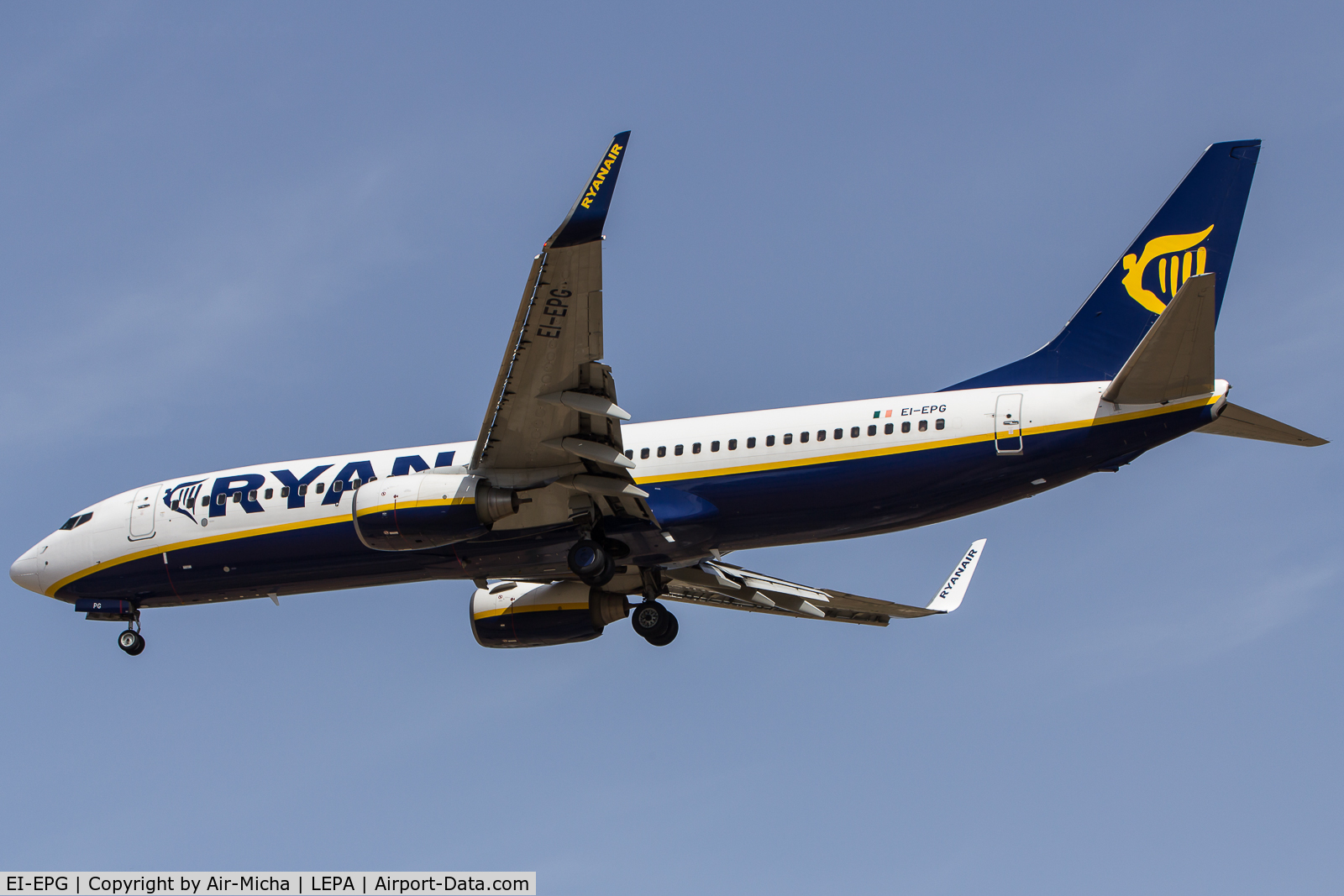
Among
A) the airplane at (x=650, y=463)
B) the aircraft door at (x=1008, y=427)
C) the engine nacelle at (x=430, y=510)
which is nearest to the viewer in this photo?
the airplane at (x=650, y=463)

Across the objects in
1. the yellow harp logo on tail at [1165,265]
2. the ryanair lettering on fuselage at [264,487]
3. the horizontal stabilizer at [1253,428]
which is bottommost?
the horizontal stabilizer at [1253,428]

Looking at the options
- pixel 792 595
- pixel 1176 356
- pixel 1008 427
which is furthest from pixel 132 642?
pixel 1176 356

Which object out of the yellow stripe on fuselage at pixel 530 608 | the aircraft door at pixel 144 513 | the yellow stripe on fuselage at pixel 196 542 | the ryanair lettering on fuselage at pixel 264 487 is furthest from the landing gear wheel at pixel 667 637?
the aircraft door at pixel 144 513

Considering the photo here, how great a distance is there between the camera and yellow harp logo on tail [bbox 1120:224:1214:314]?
2470cm

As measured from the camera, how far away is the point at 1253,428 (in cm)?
2300

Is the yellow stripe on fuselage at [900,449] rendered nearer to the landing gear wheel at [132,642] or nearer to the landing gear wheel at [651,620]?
the landing gear wheel at [651,620]

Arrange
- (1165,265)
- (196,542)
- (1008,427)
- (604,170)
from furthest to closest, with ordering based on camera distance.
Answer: (196,542), (1165,265), (1008,427), (604,170)

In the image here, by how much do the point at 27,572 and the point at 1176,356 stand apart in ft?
73.9

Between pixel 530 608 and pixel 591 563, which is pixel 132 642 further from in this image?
pixel 591 563

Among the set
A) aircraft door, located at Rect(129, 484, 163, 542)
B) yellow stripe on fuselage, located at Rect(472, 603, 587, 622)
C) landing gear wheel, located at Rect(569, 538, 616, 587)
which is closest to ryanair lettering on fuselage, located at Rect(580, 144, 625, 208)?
landing gear wheel, located at Rect(569, 538, 616, 587)

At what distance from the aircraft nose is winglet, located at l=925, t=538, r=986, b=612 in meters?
18.3

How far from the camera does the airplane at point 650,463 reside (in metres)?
22.3

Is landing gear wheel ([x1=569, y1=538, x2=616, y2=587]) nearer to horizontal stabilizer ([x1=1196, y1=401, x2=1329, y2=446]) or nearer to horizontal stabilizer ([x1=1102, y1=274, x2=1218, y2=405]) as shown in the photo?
horizontal stabilizer ([x1=1102, y1=274, x2=1218, y2=405])

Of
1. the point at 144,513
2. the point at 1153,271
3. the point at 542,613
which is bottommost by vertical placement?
the point at 542,613
